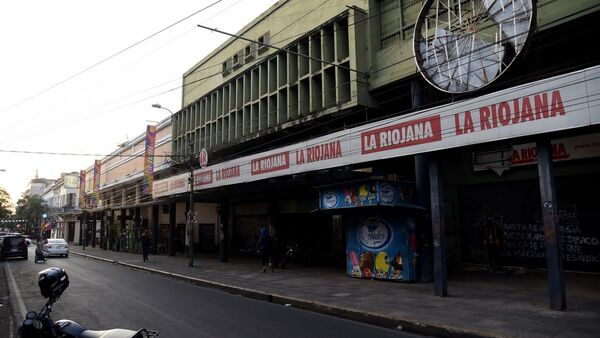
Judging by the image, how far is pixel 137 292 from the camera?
13.2 meters

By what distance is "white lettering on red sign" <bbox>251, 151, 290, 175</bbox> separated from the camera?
667 inches

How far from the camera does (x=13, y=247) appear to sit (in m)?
29.8

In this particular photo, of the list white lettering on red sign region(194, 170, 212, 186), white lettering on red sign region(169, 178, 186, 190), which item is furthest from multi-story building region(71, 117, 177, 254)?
white lettering on red sign region(194, 170, 212, 186)

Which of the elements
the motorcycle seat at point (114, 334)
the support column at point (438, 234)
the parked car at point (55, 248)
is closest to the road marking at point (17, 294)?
the motorcycle seat at point (114, 334)

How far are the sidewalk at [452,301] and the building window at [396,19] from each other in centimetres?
880

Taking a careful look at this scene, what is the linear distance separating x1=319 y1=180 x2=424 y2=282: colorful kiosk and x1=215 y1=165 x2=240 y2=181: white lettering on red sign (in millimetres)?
6118

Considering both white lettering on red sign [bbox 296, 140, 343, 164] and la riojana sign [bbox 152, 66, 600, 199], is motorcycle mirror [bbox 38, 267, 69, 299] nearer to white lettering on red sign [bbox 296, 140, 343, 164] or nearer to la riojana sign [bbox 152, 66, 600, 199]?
la riojana sign [bbox 152, 66, 600, 199]

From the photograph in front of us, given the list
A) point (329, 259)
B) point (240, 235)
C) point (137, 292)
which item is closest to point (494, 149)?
point (329, 259)

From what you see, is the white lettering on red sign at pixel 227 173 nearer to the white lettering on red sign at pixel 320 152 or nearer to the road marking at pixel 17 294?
A: the white lettering on red sign at pixel 320 152

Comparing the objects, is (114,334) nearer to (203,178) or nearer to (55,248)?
(203,178)

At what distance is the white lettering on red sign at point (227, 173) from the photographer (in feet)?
65.6

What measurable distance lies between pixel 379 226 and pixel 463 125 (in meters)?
4.82

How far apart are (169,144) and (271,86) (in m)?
15.5

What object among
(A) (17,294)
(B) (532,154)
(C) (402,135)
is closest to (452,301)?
(C) (402,135)
